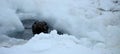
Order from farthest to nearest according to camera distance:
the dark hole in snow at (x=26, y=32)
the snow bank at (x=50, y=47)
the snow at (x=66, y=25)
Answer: the dark hole in snow at (x=26, y=32), the snow at (x=66, y=25), the snow bank at (x=50, y=47)

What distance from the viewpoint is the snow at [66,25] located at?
14.8 feet

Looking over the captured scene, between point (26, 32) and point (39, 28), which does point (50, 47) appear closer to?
point (39, 28)

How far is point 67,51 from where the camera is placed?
4.36 metres

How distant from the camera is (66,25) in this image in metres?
5.66

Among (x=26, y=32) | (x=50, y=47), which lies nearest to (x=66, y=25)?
(x=26, y=32)

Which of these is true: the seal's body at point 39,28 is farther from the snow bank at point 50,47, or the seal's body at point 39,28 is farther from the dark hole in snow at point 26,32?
the snow bank at point 50,47

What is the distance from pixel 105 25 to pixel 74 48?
4.17 feet

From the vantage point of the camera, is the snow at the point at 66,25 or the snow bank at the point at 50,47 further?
the snow at the point at 66,25

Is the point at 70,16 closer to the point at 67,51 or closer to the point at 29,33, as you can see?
the point at 29,33

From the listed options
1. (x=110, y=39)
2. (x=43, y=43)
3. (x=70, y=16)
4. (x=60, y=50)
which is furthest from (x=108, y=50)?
(x=70, y=16)

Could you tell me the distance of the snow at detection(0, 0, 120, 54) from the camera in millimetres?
4496

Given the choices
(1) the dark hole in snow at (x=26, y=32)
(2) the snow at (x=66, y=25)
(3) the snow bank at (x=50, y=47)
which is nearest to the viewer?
(3) the snow bank at (x=50, y=47)

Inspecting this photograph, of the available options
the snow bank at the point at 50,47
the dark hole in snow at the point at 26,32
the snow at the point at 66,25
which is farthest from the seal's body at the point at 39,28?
the snow bank at the point at 50,47

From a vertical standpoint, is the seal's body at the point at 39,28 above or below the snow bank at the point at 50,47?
above
